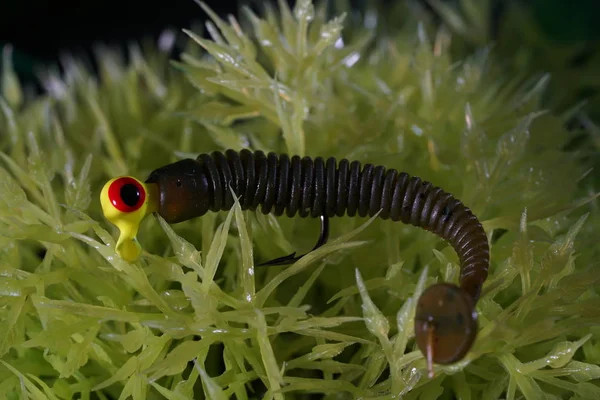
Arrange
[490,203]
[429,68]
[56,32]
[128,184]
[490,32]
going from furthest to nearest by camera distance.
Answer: [56,32] < [490,32] < [429,68] < [490,203] < [128,184]

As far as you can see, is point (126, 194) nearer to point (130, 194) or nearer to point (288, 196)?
point (130, 194)

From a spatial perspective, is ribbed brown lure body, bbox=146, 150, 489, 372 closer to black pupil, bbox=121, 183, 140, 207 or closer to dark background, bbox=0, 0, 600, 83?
black pupil, bbox=121, 183, 140, 207

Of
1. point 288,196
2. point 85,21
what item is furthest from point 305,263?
point 85,21

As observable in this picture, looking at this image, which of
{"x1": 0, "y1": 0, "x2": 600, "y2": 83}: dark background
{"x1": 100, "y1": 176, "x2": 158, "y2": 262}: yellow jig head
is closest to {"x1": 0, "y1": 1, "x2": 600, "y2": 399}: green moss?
{"x1": 100, "y1": 176, "x2": 158, "y2": 262}: yellow jig head

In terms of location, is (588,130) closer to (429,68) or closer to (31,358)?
(429,68)

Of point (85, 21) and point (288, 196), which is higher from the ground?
point (85, 21)

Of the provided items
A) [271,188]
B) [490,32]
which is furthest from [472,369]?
[490,32]

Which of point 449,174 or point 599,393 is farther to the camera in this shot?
point 449,174
